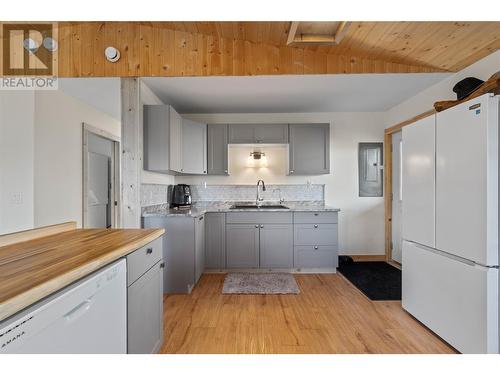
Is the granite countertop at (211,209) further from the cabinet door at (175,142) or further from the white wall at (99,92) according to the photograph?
the white wall at (99,92)

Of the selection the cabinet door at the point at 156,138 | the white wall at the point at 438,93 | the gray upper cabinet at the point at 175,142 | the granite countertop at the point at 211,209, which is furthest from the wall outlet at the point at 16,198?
the white wall at the point at 438,93

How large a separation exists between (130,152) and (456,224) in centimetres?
288

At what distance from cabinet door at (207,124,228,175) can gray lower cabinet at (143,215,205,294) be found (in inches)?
44.8

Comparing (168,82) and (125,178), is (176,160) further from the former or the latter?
(168,82)

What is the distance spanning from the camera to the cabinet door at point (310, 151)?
3693 millimetres

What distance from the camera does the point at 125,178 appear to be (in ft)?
8.57

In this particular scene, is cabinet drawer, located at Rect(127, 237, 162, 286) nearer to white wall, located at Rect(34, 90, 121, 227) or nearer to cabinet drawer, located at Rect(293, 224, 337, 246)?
white wall, located at Rect(34, 90, 121, 227)

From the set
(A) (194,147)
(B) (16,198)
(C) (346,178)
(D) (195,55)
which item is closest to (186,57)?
(D) (195,55)

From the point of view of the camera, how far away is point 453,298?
1771 mm

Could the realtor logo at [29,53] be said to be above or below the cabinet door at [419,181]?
above

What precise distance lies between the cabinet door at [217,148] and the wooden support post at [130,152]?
3.97ft

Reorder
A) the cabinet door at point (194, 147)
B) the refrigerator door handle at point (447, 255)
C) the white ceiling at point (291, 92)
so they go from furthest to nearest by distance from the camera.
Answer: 1. the cabinet door at point (194, 147)
2. the white ceiling at point (291, 92)
3. the refrigerator door handle at point (447, 255)

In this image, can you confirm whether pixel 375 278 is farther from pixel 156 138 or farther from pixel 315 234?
pixel 156 138

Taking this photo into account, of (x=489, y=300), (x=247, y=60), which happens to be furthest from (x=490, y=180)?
(x=247, y=60)
